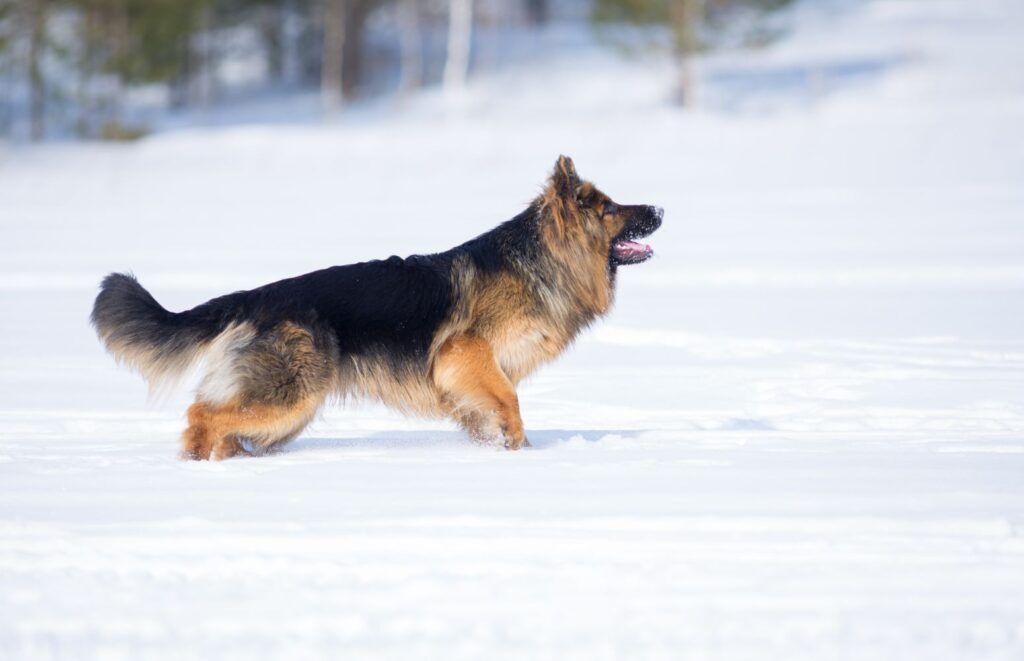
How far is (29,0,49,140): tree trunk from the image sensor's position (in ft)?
101

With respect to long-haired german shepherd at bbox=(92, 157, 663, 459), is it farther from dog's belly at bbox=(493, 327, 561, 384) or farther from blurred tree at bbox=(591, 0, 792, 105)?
blurred tree at bbox=(591, 0, 792, 105)

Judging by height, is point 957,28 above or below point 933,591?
above

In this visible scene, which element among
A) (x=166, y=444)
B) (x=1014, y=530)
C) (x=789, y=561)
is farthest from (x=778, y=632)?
(x=166, y=444)

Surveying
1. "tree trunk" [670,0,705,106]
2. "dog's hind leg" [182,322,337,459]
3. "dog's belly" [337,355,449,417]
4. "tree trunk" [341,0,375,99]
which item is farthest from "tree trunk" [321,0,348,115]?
"dog's hind leg" [182,322,337,459]

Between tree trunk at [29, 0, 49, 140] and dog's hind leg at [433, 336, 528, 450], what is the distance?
94.6 ft

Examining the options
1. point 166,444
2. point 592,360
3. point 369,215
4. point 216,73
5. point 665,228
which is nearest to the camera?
point 166,444

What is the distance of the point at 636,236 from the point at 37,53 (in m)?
29.2

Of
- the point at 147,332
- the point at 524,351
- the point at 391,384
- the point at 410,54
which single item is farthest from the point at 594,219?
the point at 410,54

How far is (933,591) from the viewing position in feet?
12.0

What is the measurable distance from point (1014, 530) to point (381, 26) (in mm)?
42238

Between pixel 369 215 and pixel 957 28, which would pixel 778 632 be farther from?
pixel 957 28

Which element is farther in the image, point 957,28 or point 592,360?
point 957,28

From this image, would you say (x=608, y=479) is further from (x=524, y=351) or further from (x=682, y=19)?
(x=682, y=19)

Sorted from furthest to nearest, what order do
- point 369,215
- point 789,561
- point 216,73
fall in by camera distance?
point 216,73 < point 369,215 < point 789,561
